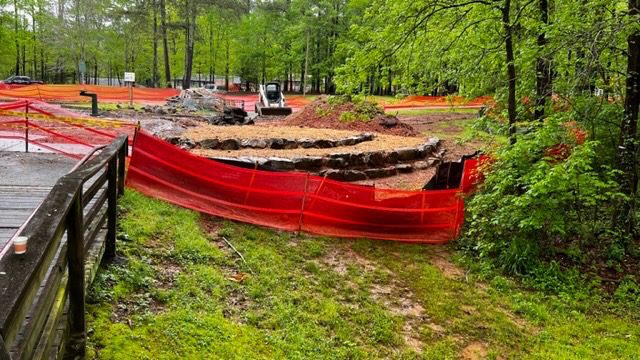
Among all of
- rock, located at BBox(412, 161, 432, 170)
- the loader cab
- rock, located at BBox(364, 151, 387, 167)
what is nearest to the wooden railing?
rock, located at BBox(364, 151, 387, 167)

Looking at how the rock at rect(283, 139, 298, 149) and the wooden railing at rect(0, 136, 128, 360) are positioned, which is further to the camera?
the rock at rect(283, 139, 298, 149)

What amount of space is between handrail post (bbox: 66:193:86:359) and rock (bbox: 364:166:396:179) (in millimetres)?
10067

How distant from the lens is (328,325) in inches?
188

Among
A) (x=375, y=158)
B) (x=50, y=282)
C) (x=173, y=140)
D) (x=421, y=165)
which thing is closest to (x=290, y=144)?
(x=375, y=158)

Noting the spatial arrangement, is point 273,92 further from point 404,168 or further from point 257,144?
point 404,168

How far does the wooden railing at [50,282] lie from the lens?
1620 mm

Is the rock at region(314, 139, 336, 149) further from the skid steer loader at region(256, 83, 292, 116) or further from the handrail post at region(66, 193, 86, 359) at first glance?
the handrail post at region(66, 193, 86, 359)

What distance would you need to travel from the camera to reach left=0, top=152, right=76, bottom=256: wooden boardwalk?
14.9 feet

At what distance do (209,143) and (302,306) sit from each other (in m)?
8.56

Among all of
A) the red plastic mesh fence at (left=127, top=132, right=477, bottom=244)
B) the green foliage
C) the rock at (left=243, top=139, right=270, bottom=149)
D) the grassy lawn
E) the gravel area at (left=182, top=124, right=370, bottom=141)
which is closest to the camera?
the grassy lawn

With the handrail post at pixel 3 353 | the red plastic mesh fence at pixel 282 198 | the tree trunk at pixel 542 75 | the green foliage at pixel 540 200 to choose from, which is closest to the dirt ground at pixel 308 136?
the tree trunk at pixel 542 75

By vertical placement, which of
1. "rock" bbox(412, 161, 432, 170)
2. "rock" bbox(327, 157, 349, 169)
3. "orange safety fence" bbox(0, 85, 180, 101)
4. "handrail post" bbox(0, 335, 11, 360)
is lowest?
"rock" bbox(412, 161, 432, 170)

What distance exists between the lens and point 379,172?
42.4 ft

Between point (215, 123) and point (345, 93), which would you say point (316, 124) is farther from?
point (345, 93)
